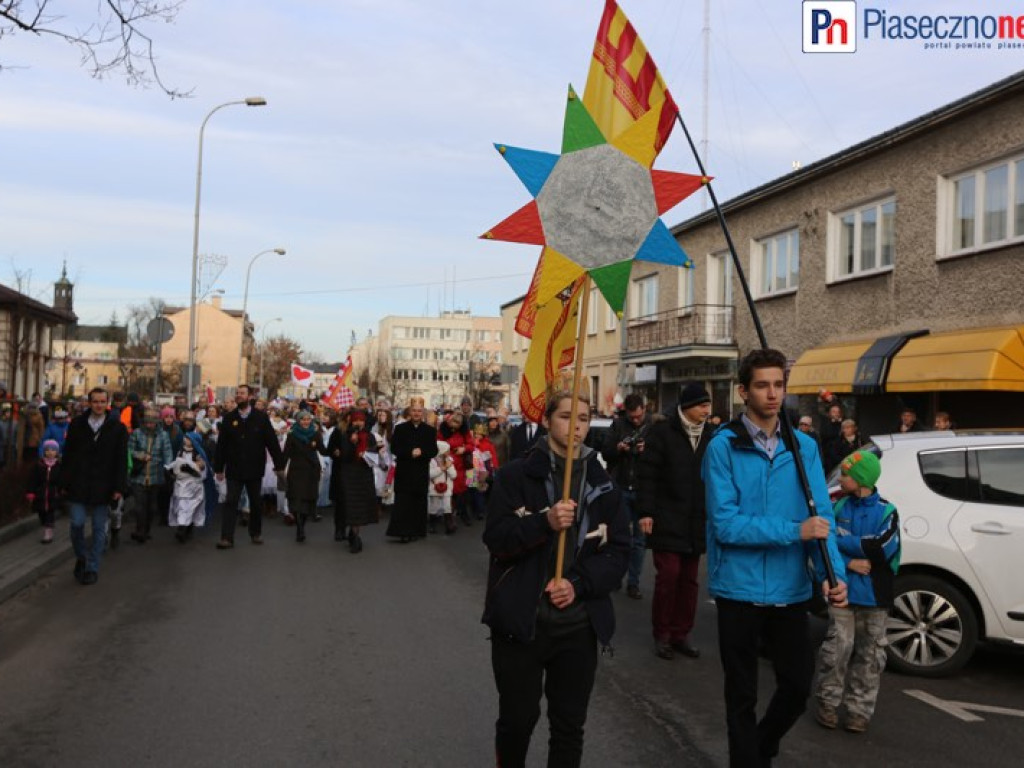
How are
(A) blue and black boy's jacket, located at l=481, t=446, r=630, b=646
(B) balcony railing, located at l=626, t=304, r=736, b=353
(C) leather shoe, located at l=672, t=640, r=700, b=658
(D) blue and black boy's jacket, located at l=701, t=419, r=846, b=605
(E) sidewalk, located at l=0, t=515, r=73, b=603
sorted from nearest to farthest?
(A) blue and black boy's jacket, located at l=481, t=446, r=630, b=646
(D) blue and black boy's jacket, located at l=701, t=419, r=846, b=605
(C) leather shoe, located at l=672, t=640, r=700, b=658
(E) sidewalk, located at l=0, t=515, r=73, b=603
(B) balcony railing, located at l=626, t=304, r=736, b=353

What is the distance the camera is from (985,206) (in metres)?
17.2

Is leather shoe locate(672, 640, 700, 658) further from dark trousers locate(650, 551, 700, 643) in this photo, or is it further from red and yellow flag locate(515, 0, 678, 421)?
red and yellow flag locate(515, 0, 678, 421)

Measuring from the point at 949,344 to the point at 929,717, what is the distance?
12.1 metres

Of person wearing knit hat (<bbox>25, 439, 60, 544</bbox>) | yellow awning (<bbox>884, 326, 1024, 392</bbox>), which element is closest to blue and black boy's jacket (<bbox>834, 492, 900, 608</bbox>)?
person wearing knit hat (<bbox>25, 439, 60, 544</bbox>)

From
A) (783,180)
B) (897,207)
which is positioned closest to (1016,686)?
(897,207)

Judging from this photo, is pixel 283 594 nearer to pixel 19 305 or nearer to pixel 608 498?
pixel 608 498

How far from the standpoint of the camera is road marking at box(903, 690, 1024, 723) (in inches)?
237

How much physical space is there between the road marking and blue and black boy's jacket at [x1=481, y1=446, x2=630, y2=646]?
311 centimetres

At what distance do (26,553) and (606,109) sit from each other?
952 centimetres

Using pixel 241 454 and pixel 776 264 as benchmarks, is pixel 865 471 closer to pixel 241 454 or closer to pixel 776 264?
pixel 241 454

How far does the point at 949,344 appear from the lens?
1683 cm

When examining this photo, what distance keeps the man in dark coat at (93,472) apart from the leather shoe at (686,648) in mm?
5790

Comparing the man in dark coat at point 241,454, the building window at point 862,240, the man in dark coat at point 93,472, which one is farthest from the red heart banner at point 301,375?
the man in dark coat at point 93,472

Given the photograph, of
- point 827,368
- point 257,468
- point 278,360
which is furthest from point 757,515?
point 278,360
